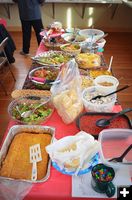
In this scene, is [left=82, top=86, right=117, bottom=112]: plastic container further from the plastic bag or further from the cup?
the cup

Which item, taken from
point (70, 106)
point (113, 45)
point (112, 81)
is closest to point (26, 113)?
point (70, 106)

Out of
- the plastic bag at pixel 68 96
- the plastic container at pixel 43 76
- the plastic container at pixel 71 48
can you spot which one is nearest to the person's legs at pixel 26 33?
the plastic container at pixel 71 48

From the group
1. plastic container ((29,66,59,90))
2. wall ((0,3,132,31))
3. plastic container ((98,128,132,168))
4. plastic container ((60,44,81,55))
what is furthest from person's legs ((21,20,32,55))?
plastic container ((98,128,132,168))

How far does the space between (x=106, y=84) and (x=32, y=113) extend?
16.1 inches

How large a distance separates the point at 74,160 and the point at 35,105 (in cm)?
45

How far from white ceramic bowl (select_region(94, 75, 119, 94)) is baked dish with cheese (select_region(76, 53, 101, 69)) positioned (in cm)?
31

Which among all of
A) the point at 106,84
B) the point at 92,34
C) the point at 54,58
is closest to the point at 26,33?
the point at 92,34

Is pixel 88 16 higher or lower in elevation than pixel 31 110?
lower

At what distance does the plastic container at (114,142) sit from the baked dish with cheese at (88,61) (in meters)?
0.68

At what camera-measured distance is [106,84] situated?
3.68ft

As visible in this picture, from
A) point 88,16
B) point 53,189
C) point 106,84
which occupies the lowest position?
point 88,16

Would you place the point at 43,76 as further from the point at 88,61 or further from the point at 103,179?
the point at 103,179

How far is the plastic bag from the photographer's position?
99 cm

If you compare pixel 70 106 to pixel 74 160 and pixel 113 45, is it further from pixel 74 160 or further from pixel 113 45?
pixel 113 45
